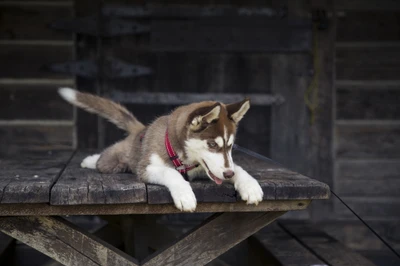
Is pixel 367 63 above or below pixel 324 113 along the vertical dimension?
above

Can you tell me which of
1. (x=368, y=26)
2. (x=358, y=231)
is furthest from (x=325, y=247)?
(x=368, y=26)

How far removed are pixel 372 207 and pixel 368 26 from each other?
4.91ft

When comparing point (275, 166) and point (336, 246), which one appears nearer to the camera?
point (275, 166)

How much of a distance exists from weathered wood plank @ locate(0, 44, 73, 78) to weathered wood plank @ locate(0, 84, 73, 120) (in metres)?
0.10

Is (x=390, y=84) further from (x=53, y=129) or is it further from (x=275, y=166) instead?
(x=53, y=129)

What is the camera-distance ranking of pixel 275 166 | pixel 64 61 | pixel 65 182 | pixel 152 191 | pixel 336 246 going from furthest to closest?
pixel 64 61, pixel 336 246, pixel 275 166, pixel 65 182, pixel 152 191

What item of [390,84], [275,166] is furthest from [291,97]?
[275,166]

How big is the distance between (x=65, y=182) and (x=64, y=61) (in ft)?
7.01

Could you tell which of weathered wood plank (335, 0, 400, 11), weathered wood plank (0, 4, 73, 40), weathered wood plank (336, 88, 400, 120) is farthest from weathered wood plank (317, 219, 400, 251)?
weathered wood plank (0, 4, 73, 40)

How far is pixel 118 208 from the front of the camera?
3248 millimetres

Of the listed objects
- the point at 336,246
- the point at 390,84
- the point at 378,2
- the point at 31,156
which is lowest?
the point at 336,246

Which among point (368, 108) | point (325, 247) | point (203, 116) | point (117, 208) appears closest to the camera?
point (203, 116)

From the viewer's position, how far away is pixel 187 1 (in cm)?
533

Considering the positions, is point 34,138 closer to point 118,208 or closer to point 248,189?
point 118,208
